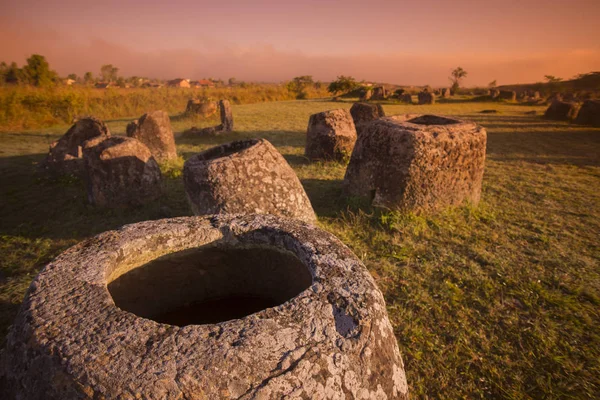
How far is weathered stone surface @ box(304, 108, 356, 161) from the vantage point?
7500mm

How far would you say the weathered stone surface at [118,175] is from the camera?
5.23 metres

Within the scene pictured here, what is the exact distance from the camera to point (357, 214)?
4.65 meters

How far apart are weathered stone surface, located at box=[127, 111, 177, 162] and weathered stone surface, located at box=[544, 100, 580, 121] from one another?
58.3 feet

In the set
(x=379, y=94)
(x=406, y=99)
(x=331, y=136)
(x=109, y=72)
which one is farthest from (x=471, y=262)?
(x=109, y=72)

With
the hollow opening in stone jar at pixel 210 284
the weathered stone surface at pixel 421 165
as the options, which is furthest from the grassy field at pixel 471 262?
the hollow opening in stone jar at pixel 210 284

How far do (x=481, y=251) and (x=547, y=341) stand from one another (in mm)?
1350

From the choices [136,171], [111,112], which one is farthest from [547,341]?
[111,112]

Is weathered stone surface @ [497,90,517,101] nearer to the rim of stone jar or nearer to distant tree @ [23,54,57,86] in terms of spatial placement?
the rim of stone jar

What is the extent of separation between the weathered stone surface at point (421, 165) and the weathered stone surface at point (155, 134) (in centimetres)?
542

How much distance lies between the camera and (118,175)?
207 inches

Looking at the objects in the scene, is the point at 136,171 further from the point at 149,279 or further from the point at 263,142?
the point at 149,279

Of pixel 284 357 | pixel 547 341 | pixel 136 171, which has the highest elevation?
pixel 284 357

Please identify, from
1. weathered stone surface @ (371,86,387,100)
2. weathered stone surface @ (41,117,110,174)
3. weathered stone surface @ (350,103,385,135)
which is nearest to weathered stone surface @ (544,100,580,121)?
weathered stone surface @ (350,103,385,135)

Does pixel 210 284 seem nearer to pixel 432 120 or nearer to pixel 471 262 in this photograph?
pixel 471 262
